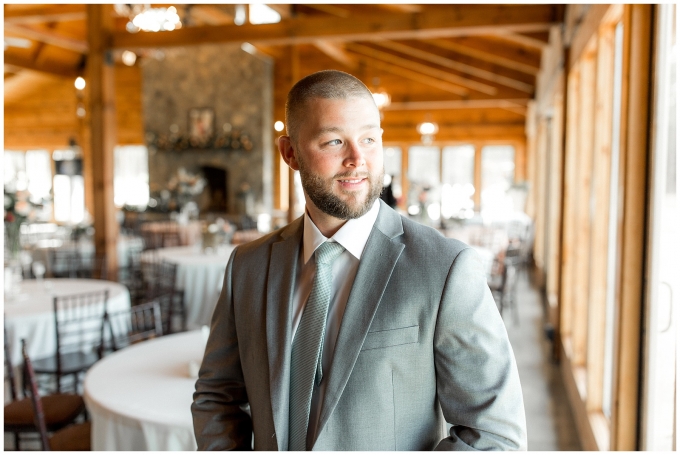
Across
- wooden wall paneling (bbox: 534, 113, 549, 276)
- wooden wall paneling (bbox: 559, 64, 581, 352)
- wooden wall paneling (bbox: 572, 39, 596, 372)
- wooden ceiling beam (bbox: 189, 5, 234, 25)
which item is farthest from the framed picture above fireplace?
wooden wall paneling (bbox: 572, 39, 596, 372)

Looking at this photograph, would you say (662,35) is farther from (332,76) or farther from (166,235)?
(166,235)

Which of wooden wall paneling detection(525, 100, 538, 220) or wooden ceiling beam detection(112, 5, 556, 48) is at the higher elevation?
wooden ceiling beam detection(112, 5, 556, 48)

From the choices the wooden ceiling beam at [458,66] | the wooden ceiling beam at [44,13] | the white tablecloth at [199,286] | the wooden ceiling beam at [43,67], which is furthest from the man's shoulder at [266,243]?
the wooden ceiling beam at [43,67]

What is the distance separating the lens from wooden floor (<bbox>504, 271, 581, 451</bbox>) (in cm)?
371

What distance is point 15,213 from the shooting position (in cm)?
462

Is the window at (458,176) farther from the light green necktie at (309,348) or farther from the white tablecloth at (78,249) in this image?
the light green necktie at (309,348)

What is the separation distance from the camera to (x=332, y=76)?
127 centimetres

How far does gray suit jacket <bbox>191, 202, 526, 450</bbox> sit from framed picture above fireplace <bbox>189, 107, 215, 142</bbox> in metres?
13.7

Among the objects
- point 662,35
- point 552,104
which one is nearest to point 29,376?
point 662,35

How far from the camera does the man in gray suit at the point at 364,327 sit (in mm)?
1208

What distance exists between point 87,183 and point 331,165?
660 inches

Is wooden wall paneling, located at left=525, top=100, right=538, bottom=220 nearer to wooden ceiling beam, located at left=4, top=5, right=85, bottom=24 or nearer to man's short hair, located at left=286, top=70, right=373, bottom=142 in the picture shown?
wooden ceiling beam, located at left=4, top=5, right=85, bottom=24

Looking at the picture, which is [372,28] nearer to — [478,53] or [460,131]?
[478,53]

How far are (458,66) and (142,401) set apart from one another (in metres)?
9.87
